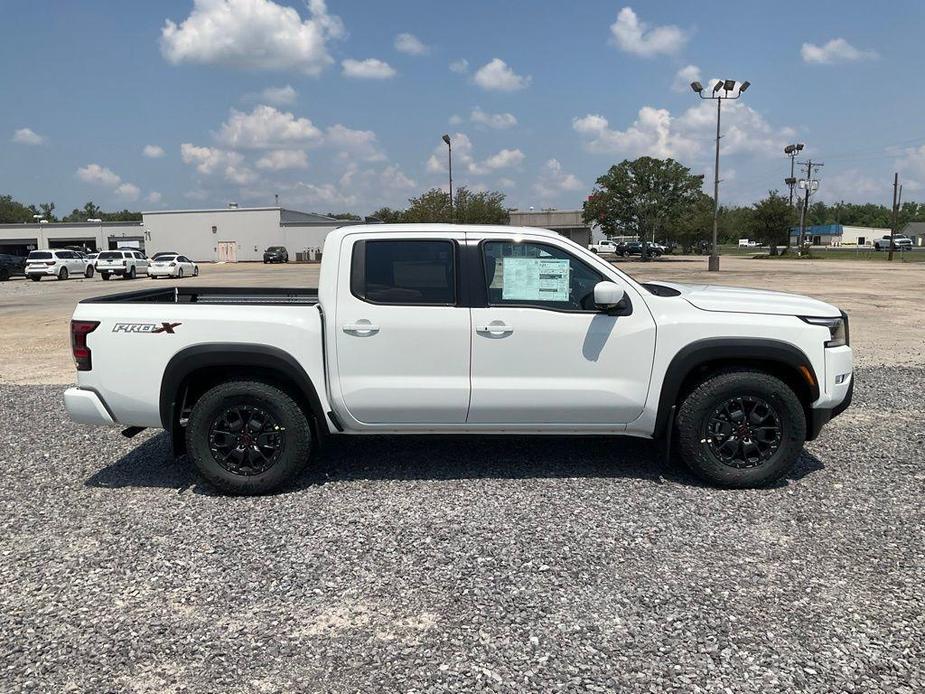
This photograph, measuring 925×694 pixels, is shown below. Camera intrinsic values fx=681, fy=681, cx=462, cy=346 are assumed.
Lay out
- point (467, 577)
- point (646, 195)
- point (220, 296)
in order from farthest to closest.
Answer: point (646, 195), point (220, 296), point (467, 577)

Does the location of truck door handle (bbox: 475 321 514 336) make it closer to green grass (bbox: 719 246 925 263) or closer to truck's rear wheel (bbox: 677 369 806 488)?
truck's rear wheel (bbox: 677 369 806 488)

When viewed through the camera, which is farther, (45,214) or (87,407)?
(45,214)

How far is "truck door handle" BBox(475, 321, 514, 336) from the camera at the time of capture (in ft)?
14.6

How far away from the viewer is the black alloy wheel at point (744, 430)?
15.0 ft

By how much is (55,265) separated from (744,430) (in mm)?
38307

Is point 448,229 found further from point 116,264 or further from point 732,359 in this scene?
point 116,264

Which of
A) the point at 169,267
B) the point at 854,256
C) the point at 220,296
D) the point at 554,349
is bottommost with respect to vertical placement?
the point at 554,349

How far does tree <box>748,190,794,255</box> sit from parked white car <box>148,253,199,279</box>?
51234mm

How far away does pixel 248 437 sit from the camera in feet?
15.1

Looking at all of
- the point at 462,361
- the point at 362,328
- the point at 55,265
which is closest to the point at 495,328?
the point at 462,361

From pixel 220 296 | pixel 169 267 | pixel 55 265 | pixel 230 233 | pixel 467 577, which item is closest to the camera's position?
pixel 467 577

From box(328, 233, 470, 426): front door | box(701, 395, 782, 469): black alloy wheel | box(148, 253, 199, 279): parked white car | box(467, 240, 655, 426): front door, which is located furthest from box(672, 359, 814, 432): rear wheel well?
box(148, 253, 199, 279): parked white car

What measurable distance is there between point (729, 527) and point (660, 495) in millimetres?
552

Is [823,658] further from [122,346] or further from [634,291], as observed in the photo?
[122,346]
